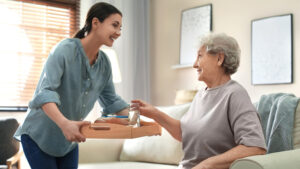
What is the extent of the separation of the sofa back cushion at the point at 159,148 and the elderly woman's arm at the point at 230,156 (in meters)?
1.09

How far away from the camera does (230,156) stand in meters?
1.47

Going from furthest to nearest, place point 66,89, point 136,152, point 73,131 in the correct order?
point 136,152 < point 66,89 < point 73,131

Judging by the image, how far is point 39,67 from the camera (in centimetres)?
392

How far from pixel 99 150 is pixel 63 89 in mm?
1387

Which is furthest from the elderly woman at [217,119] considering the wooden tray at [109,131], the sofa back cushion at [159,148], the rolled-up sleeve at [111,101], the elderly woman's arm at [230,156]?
the sofa back cushion at [159,148]

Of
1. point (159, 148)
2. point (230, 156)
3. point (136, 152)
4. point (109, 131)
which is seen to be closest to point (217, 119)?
point (230, 156)

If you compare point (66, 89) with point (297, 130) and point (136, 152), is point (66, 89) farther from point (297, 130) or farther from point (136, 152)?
point (136, 152)

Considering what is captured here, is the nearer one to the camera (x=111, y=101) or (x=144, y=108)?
(x=144, y=108)

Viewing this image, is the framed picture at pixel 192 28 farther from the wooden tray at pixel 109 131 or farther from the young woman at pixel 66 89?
the wooden tray at pixel 109 131

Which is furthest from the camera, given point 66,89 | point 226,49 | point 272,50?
point 272,50

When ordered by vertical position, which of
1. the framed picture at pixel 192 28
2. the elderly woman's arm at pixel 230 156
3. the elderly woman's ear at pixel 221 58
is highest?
the framed picture at pixel 192 28

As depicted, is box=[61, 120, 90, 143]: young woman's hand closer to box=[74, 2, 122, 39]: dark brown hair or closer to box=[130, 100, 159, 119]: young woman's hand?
box=[130, 100, 159, 119]: young woman's hand

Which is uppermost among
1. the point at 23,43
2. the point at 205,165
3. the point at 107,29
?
the point at 23,43

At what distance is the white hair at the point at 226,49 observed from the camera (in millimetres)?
1668
